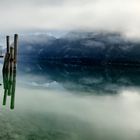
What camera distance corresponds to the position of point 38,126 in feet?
57.7

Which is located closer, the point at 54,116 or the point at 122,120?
the point at 54,116

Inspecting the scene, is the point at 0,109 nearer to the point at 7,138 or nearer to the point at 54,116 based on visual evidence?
the point at 54,116

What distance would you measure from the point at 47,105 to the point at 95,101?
641cm

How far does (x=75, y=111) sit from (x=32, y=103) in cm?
385

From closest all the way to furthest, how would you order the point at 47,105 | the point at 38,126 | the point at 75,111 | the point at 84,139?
1. the point at 84,139
2. the point at 38,126
3. the point at 75,111
4. the point at 47,105

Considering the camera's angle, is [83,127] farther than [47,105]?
No

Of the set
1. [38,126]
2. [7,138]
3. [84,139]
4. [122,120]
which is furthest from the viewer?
[122,120]

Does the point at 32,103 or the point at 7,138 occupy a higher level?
the point at 32,103

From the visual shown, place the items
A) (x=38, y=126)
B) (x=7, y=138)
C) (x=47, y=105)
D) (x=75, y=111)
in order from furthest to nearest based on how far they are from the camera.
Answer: (x=47, y=105) < (x=75, y=111) < (x=38, y=126) < (x=7, y=138)

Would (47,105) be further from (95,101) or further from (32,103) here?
(95,101)

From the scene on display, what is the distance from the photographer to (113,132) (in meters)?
18.2

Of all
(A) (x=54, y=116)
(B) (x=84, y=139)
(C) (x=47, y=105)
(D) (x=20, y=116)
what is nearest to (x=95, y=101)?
(C) (x=47, y=105)

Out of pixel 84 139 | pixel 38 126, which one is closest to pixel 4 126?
pixel 38 126

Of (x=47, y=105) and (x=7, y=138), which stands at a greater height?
(x=47, y=105)
